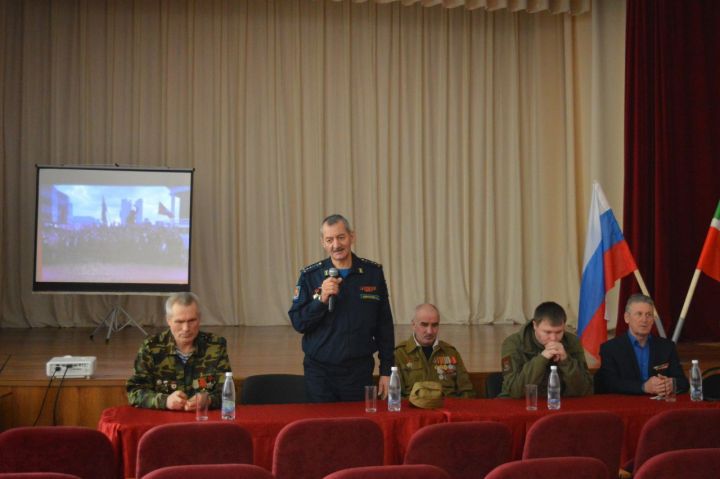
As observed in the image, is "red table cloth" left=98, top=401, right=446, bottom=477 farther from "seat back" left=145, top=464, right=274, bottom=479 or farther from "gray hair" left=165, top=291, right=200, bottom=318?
"seat back" left=145, top=464, right=274, bottom=479

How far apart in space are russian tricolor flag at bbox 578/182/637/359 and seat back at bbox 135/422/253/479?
4.03 metres

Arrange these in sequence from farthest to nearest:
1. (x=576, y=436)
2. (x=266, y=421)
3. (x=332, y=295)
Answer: (x=332, y=295)
(x=266, y=421)
(x=576, y=436)

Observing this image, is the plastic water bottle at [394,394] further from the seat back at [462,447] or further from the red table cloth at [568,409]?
the seat back at [462,447]

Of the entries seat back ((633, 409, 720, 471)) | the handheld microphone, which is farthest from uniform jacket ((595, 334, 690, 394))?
the handheld microphone

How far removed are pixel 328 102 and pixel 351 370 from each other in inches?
228

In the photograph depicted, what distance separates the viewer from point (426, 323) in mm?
4902

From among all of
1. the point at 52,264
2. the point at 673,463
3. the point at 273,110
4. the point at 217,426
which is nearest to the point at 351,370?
the point at 217,426

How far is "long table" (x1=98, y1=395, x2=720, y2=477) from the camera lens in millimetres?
3637

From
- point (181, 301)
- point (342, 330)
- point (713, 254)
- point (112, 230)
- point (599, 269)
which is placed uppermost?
point (112, 230)

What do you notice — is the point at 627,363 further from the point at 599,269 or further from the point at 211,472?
the point at 211,472

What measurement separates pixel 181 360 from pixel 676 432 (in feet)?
7.41

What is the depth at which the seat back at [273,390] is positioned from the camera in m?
4.79

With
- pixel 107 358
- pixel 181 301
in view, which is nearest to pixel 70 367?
pixel 107 358

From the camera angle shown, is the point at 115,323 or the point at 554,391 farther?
the point at 115,323
